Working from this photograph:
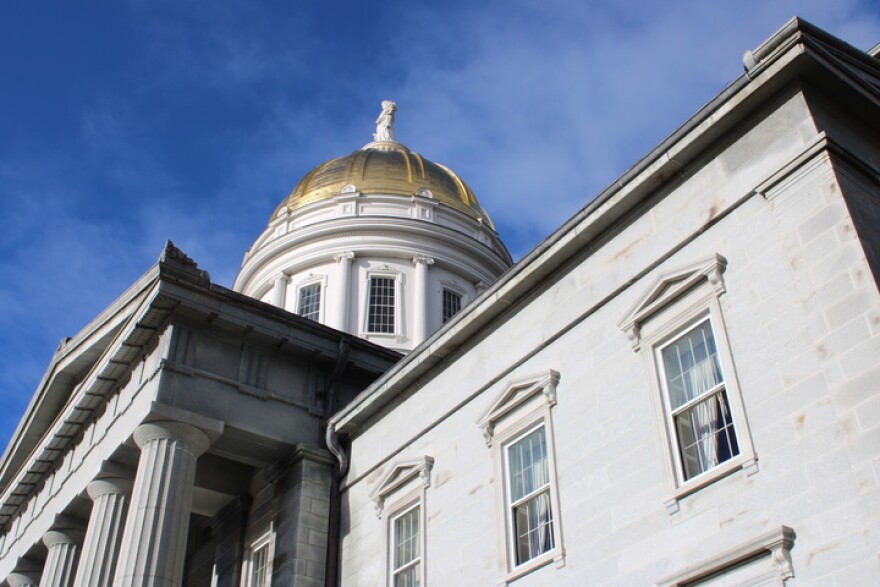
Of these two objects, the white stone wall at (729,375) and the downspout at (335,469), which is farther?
the downspout at (335,469)

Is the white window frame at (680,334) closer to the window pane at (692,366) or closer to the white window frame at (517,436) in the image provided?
the window pane at (692,366)

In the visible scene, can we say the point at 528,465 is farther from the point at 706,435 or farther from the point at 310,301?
the point at 310,301

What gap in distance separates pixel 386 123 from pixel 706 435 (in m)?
37.9

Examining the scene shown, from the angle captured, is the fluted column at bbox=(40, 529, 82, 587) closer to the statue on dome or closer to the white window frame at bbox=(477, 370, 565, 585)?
the white window frame at bbox=(477, 370, 565, 585)

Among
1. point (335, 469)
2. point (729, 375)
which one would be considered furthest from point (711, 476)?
point (335, 469)

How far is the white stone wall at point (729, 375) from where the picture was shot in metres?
10.7

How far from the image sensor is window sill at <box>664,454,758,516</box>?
11.6 metres

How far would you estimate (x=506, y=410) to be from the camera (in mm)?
16422

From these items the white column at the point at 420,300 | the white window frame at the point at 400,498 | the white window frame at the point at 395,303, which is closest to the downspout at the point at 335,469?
the white window frame at the point at 400,498

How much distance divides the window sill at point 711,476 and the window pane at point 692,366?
118 cm

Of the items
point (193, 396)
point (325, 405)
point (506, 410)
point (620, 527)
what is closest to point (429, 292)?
point (325, 405)

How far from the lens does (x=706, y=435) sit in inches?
497

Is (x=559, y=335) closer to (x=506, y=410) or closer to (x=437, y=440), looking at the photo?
(x=506, y=410)

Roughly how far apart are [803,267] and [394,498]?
371 inches
